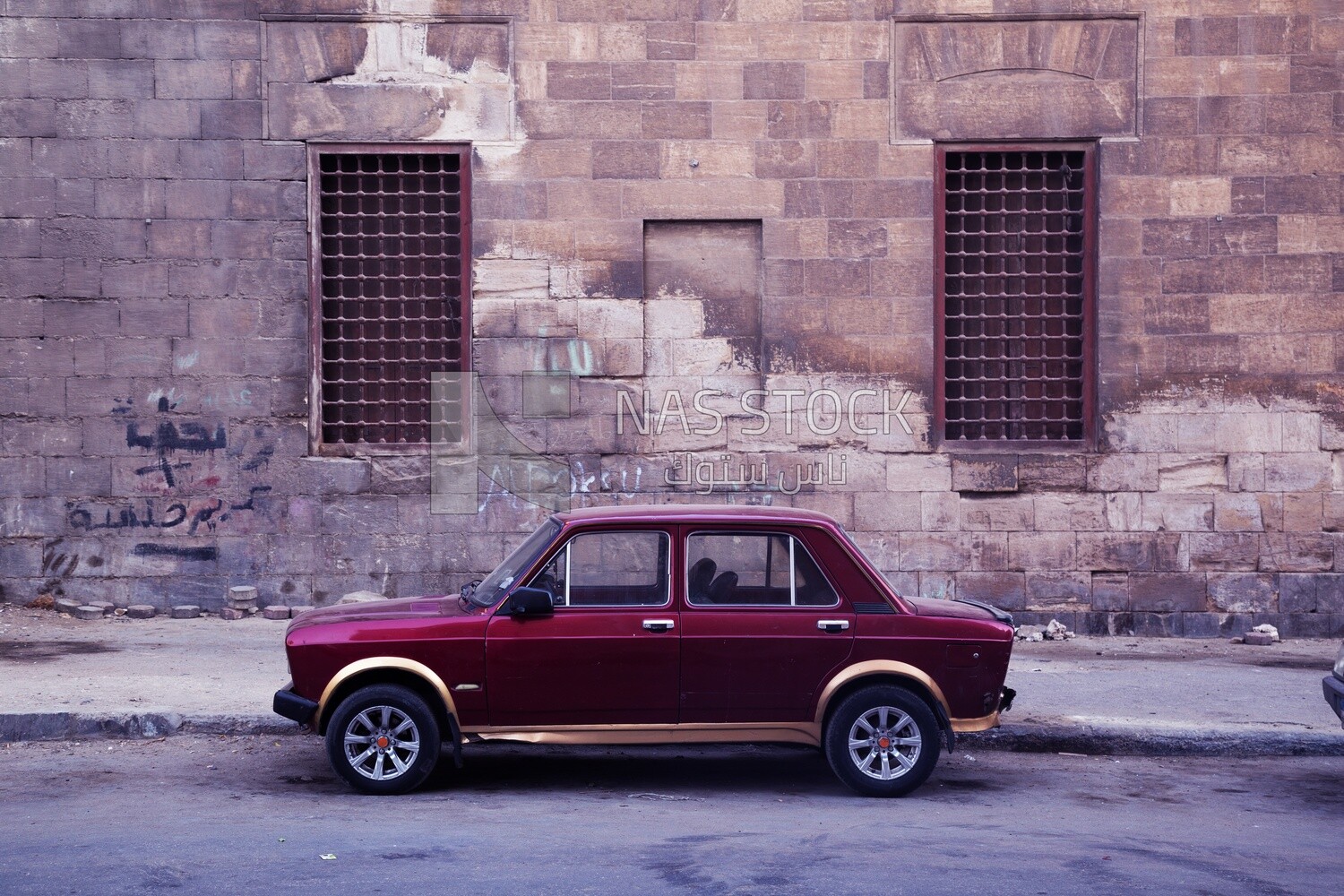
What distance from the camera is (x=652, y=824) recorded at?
615cm

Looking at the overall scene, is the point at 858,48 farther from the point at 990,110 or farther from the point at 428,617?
the point at 428,617

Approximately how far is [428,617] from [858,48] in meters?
7.07

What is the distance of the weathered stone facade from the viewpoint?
451 inches

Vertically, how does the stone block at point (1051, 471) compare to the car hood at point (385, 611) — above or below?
above

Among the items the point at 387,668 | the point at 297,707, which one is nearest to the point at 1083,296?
the point at 387,668

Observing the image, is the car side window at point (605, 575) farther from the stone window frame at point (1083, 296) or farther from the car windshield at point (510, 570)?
the stone window frame at point (1083, 296)

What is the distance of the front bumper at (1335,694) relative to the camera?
22.1ft

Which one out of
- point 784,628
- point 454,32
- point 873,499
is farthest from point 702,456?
point 784,628

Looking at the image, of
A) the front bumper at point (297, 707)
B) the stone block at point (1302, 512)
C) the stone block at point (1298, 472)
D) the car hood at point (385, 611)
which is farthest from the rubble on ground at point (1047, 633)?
the front bumper at point (297, 707)

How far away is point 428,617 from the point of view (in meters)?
6.71

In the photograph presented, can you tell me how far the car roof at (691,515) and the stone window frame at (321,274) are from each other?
5005 millimetres

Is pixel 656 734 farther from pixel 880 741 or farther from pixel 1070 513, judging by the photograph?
pixel 1070 513

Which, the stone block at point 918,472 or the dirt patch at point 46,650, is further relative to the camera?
the stone block at point 918,472

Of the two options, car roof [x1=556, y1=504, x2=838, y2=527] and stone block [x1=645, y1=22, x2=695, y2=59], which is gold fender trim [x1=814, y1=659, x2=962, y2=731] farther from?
stone block [x1=645, y1=22, x2=695, y2=59]
